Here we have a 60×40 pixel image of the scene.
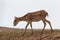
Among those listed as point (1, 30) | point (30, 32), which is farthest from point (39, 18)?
point (1, 30)

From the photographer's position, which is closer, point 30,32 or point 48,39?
point 48,39

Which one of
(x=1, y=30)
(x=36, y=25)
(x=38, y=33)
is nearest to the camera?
(x=38, y=33)

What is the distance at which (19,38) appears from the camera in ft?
4.77

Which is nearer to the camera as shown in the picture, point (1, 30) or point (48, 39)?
point (48, 39)

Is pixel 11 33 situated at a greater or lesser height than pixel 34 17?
lesser

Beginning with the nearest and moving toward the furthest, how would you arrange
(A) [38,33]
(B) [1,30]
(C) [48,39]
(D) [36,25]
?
(C) [48,39] → (A) [38,33] → (B) [1,30] → (D) [36,25]

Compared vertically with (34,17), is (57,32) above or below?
below

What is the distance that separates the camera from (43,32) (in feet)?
5.02

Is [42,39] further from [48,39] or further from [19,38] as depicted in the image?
[19,38]

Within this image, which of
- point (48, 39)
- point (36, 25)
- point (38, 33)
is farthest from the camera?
point (36, 25)

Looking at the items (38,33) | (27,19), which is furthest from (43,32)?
(27,19)

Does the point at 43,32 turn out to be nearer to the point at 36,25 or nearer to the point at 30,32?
the point at 30,32

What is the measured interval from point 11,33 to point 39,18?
0.75 ft

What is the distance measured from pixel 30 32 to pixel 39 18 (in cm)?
14
